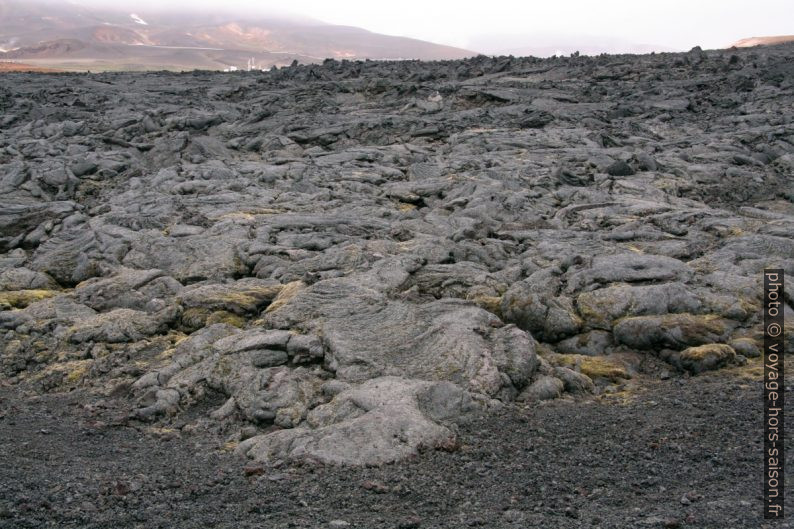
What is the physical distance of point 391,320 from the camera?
1481 cm

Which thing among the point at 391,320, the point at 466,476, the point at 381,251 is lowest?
the point at 466,476

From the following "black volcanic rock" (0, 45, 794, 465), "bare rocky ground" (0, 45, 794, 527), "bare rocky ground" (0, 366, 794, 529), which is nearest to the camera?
"bare rocky ground" (0, 366, 794, 529)

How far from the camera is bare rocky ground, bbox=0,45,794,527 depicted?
32.8 ft

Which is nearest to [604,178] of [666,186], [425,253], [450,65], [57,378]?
[666,186]

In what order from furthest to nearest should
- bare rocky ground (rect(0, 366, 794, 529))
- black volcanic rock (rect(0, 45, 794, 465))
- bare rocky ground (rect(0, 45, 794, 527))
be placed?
black volcanic rock (rect(0, 45, 794, 465))
bare rocky ground (rect(0, 45, 794, 527))
bare rocky ground (rect(0, 366, 794, 529))

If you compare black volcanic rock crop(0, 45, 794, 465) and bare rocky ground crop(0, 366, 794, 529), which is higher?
black volcanic rock crop(0, 45, 794, 465)

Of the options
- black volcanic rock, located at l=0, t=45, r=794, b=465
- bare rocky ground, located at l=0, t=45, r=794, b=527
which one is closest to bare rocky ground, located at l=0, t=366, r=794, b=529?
bare rocky ground, located at l=0, t=45, r=794, b=527

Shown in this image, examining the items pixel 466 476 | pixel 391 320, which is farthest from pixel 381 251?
pixel 466 476

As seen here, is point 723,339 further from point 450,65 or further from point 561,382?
point 450,65

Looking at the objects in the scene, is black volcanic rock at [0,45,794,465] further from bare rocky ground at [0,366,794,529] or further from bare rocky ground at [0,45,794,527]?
bare rocky ground at [0,366,794,529]

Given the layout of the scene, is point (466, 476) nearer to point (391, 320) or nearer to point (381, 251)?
point (391, 320)

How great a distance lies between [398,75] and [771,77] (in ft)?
69.3

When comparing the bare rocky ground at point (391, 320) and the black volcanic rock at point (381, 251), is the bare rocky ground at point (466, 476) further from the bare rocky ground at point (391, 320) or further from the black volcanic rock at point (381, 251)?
the black volcanic rock at point (381, 251)

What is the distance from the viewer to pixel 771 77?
38.4m
